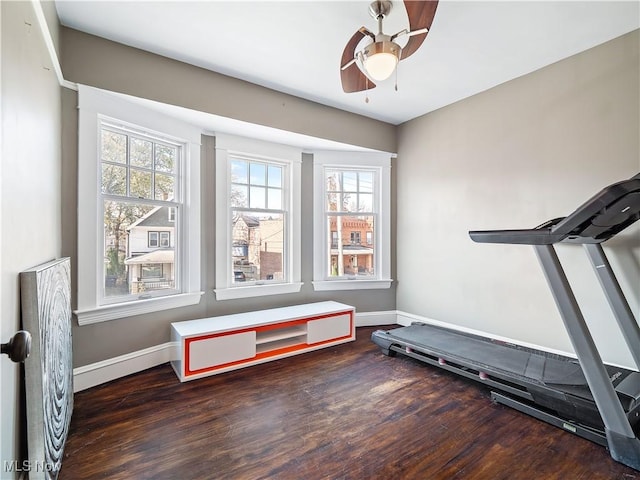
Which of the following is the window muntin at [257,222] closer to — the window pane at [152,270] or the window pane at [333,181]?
the window pane at [333,181]

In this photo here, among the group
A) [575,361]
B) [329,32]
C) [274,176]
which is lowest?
[575,361]

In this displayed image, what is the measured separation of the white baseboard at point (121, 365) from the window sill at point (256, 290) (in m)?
0.72

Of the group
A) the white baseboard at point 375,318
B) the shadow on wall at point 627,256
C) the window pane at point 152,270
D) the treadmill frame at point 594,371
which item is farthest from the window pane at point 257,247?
the shadow on wall at point 627,256

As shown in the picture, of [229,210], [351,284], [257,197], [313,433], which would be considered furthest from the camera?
[351,284]

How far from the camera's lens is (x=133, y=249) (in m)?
3.02

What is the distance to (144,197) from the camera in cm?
307

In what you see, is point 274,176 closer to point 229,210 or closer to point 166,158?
point 229,210

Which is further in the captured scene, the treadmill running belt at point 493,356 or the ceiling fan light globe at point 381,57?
the treadmill running belt at point 493,356

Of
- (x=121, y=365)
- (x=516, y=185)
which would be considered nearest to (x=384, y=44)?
(x=516, y=185)

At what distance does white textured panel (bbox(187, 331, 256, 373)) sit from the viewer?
285 centimetres

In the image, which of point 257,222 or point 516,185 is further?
point 257,222

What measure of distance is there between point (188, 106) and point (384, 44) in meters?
2.01

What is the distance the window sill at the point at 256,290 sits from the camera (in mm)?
3568

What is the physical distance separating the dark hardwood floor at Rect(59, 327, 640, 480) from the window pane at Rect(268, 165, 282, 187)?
7.68 ft
